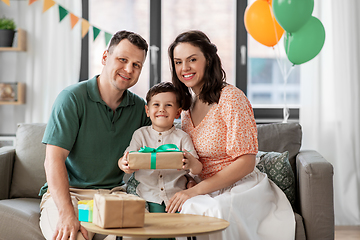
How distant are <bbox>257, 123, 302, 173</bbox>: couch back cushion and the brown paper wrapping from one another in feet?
3.60

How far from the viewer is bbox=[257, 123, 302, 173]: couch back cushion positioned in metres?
2.38

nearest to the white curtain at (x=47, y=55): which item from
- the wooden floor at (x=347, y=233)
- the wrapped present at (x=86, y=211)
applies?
the wrapped present at (x=86, y=211)

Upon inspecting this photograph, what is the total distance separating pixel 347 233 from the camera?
2996 millimetres

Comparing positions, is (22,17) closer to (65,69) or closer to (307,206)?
(65,69)

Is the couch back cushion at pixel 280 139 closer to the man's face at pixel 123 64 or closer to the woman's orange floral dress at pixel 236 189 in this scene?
the woman's orange floral dress at pixel 236 189

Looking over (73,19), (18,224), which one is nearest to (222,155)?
(18,224)

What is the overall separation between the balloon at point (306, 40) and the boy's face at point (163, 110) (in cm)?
139

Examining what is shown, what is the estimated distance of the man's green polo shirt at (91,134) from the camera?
1784mm

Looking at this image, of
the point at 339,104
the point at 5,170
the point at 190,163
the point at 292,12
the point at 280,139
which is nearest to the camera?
the point at 190,163

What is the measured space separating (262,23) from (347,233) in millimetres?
1837

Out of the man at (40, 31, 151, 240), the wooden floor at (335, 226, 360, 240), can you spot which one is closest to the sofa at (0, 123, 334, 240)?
the man at (40, 31, 151, 240)

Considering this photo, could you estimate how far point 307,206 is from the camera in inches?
72.9

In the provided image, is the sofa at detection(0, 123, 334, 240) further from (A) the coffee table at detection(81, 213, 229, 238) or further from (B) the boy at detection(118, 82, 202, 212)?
(A) the coffee table at detection(81, 213, 229, 238)

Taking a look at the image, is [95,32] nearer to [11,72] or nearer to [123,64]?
[11,72]
